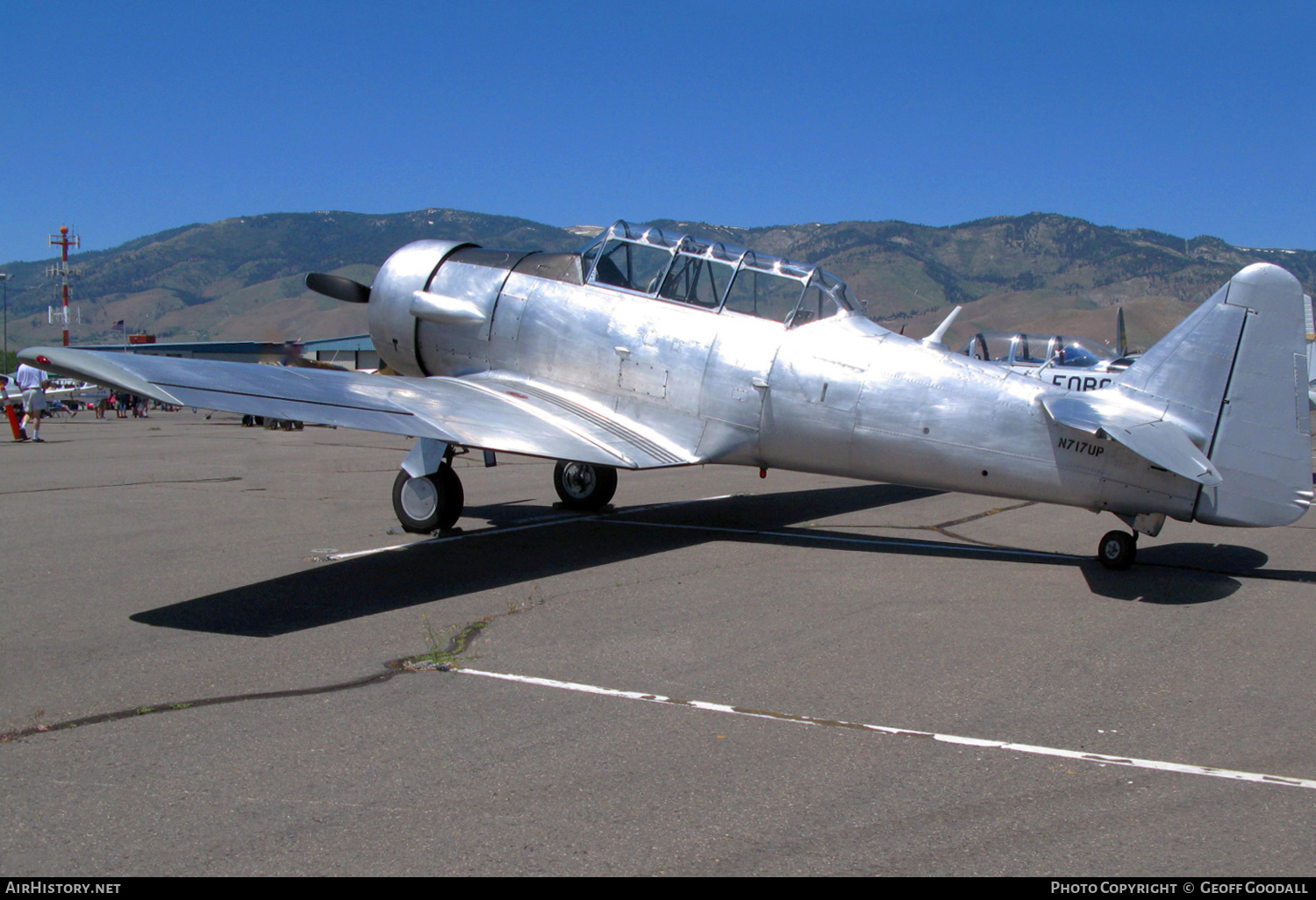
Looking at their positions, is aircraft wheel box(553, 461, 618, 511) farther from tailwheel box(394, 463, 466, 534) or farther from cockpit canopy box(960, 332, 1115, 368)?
cockpit canopy box(960, 332, 1115, 368)

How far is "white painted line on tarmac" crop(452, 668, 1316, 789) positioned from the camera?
12.5 feet

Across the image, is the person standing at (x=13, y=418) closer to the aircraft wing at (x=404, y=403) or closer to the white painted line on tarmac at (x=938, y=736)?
the aircraft wing at (x=404, y=403)

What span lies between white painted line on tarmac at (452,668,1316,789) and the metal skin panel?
7.42 m

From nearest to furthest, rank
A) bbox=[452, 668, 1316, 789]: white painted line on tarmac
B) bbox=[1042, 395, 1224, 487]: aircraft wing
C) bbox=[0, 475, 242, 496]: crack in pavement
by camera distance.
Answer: bbox=[452, 668, 1316, 789]: white painted line on tarmac < bbox=[1042, 395, 1224, 487]: aircraft wing < bbox=[0, 475, 242, 496]: crack in pavement

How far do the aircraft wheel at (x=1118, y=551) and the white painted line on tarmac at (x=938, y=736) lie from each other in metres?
4.32

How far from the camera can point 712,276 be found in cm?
1000

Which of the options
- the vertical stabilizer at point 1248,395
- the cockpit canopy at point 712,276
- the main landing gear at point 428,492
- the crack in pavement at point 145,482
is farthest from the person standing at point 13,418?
the vertical stabilizer at point 1248,395

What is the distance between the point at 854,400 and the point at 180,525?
7099 millimetres

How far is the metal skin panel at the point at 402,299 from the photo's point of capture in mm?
11734

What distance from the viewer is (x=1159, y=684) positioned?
5043 mm

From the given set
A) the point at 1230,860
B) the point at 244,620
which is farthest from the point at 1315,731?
the point at 244,620

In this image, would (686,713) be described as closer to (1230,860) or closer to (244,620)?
(1230,860)

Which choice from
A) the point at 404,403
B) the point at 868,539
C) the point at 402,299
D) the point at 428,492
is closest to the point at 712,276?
the point at 868,539

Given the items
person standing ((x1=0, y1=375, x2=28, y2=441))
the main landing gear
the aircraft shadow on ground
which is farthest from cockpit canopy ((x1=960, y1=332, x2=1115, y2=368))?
person standing ((x1=0, y1=375, x2=28, y2=441))
